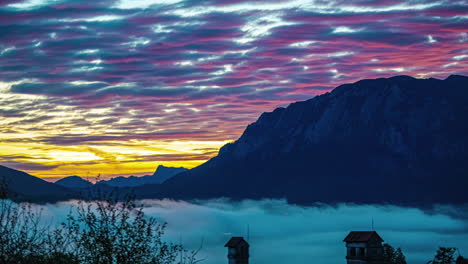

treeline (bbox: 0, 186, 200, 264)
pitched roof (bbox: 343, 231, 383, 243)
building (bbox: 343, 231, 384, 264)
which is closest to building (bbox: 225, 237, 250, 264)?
pitched roof (bbox: 343, 231, 383, 243)

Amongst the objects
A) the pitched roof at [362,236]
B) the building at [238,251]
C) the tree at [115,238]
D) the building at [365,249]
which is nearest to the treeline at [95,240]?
the tree at [115,238]

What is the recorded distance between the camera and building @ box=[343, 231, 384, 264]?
98062mm

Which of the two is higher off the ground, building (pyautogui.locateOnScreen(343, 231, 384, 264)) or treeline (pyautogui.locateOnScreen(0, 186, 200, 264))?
treeline (pyautogui.locateOnScreen(0, 186, 200, 264))

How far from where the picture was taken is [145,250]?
39688 millimetres

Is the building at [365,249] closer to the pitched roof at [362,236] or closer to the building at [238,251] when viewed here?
the pitched roof at [362,236]

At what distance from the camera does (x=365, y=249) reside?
9850 cm

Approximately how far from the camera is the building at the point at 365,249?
98.1 metres

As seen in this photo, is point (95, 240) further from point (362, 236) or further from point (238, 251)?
point (238, 251)

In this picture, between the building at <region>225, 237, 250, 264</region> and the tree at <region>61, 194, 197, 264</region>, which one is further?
the building at <region>225, 237, 250, 264</region>

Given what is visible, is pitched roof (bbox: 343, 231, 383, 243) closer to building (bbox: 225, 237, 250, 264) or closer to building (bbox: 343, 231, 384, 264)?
building (bbox: 343, 231, 384, 264)

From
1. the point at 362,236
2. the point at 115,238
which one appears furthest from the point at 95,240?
the point at 362,236

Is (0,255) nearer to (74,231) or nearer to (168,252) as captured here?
(74,231)

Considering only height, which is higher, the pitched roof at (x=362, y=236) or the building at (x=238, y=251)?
the pitched roof at (x=362, y=236)

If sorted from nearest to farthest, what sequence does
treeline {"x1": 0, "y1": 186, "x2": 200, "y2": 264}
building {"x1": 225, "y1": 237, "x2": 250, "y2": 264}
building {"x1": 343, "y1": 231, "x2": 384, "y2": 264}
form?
treeline {"x1": 0, "y1": 186, "x2": 200, "y2": 264}, building {"x1": 343, "y1": 231, "x2": 384, "y2": 264}, building {"x1": 225, "y1": 237, "x2": 250, "y2": 264}
